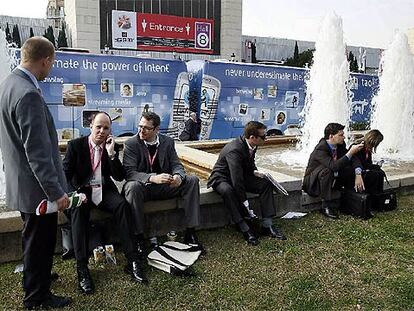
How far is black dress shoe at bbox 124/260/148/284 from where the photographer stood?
346 centimetres

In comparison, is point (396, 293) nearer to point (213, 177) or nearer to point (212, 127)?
point (213, 177)

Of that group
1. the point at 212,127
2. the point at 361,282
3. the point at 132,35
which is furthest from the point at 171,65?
the point at 132,35

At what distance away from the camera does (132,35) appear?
32531mm

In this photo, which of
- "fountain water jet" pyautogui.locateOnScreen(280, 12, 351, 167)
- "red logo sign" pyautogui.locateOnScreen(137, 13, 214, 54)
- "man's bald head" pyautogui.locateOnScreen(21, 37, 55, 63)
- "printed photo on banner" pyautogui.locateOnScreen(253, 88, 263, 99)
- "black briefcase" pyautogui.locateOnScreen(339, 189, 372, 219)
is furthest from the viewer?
"red logo sign" pyautogui.locateOnScreen(137, 13, 214, 54)

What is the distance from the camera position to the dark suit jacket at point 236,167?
4477 millimetres

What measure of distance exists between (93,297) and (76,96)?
24.8 feet

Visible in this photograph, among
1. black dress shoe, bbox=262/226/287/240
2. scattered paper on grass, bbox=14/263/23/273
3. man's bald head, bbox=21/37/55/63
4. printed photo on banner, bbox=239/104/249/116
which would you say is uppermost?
man's bald head, bbox=21/37/55/63

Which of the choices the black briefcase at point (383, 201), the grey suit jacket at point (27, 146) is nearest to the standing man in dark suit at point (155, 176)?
the grey suit jacket at point (27, 146)

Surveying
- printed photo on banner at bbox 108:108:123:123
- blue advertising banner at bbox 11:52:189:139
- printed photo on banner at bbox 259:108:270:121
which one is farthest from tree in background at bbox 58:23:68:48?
printed photo on banner at bbox 108:108:123:123

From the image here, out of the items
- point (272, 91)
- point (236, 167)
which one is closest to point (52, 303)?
point (236, 167)

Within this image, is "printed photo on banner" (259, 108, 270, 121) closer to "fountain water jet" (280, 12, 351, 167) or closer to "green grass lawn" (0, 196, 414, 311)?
"fountain water jet" (280, 12, 351, 167)

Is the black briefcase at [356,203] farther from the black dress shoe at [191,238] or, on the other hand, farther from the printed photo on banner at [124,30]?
the printed photo on banner at [124,30]

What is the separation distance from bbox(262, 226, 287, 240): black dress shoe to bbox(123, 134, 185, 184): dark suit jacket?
114 centimetres

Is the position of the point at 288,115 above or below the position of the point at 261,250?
above
